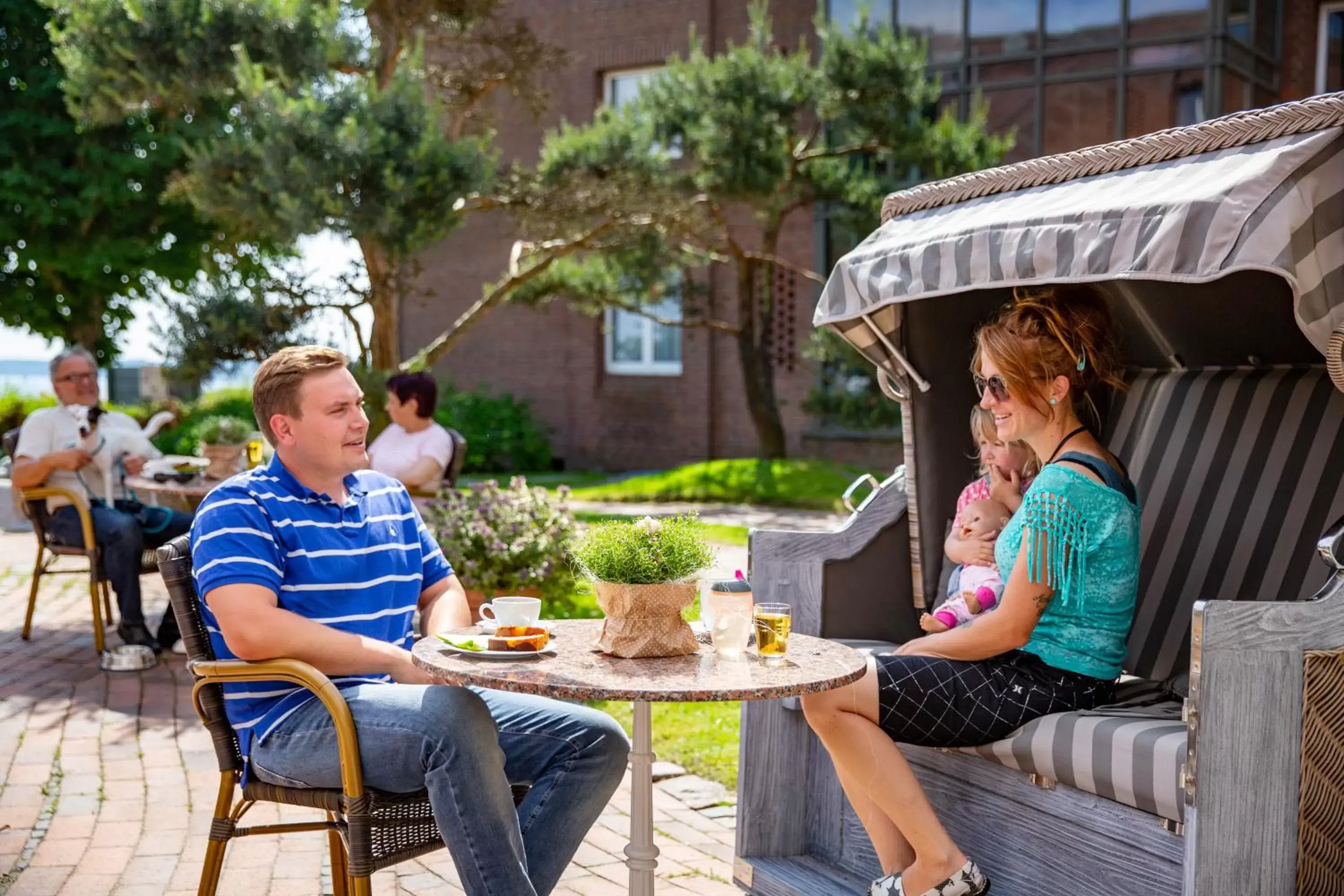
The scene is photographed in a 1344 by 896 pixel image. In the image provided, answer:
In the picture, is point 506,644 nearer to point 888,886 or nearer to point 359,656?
point 359,656

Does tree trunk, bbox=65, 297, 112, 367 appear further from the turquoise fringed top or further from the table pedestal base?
the turquoise fringed top

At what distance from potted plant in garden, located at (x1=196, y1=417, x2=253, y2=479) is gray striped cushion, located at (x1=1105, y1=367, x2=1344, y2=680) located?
4572 mm

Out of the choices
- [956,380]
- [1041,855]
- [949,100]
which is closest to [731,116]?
[949,100]

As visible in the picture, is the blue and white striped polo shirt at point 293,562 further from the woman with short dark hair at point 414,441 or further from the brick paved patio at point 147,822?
the woman with short dark hair at point 414,441

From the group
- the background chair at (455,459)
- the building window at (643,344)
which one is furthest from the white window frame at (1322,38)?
the background chair at (455,459)

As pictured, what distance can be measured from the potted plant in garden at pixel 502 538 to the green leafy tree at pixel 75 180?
848 cm

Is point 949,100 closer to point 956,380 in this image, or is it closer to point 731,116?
point 731,116

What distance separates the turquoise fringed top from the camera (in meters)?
3.04

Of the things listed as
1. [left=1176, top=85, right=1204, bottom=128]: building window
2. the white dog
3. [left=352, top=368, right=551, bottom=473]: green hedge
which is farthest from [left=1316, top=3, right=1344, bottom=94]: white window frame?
the white dog

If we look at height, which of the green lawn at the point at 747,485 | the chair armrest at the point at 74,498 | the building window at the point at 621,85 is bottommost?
the green lawn at the point at 747,485

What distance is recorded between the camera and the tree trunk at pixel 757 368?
1623 cm

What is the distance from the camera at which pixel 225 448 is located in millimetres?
7191

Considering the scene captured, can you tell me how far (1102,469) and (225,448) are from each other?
5311 millimetres

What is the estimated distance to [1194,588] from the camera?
375cm
